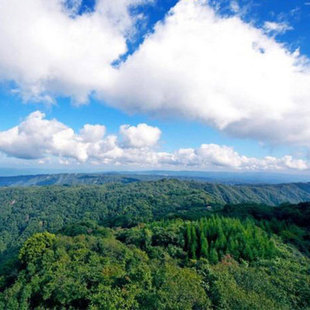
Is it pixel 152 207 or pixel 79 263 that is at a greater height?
pixel 79 263

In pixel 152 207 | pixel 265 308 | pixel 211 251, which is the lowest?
pixel 152 207

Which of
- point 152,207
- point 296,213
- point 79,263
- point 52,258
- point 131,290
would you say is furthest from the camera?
point 152,207

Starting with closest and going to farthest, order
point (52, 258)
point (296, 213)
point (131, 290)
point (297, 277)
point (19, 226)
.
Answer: point (131, 290) < point (297, 277) < point (52, 258) < point (296, 213) < point (19, 226)

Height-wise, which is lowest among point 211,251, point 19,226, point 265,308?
point 19,226

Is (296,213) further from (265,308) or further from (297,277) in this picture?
(265,308)

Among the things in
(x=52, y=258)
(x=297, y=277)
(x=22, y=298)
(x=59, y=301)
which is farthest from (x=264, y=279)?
(x=52, y=258)

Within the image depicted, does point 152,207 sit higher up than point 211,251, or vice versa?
point 211,251

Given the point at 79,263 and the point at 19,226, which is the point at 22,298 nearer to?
the point at 79,263

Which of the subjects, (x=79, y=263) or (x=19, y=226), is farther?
(x=19, y=226)

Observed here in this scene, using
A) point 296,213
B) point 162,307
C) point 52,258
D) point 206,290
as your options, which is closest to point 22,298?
point 52,258
